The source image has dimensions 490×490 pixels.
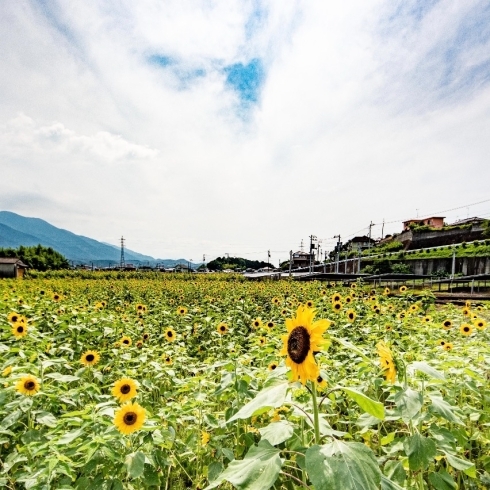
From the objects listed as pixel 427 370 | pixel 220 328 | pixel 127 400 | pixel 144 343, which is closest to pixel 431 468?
pixel 427 370

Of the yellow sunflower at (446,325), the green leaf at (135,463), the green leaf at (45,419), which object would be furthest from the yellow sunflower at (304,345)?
the yellow sunflower at (446,325)

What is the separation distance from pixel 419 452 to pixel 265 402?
67cm

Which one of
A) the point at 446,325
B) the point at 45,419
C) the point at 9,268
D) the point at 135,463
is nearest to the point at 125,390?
the point at 45,419

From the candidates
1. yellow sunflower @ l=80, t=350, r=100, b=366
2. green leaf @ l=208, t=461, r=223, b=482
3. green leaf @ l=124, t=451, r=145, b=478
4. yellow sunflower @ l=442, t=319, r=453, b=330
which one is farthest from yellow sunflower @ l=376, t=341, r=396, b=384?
yellow sunflower @ l=442, t=319, r=453, b=330

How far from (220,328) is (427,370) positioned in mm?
2948

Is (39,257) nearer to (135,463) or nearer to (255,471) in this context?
(135,463)

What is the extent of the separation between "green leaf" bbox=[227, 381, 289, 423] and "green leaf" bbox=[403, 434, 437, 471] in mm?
568

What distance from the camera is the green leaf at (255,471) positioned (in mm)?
910

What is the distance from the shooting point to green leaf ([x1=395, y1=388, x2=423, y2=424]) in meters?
1.19

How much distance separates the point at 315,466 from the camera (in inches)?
33.6

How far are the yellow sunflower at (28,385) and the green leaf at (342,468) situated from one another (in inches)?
66.6

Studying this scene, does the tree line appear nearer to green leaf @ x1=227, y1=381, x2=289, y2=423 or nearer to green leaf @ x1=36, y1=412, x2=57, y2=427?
green leaf @ x1=36, y1=412, x2=57, y2=427

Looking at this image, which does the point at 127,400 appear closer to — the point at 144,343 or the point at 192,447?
the point at 192,447

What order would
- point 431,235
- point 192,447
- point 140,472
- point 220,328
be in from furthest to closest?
point 431,235 → point 220,328 → point 192,447 → point 140,472
